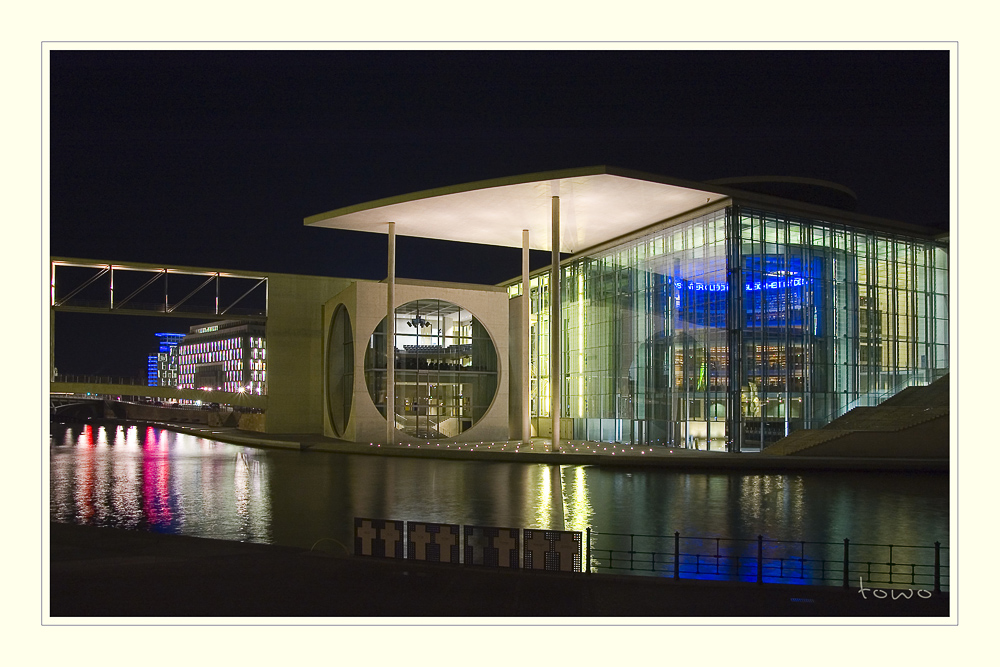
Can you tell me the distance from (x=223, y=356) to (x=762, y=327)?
356 feet

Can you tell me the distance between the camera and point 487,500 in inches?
720

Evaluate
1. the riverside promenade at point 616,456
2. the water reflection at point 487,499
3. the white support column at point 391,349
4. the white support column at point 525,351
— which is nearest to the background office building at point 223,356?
the white support column at point 391,349

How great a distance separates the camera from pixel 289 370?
46.9 metres

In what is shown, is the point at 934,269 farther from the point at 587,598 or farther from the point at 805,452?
the point at 587,598

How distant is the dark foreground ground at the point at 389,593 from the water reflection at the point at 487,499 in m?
2.73

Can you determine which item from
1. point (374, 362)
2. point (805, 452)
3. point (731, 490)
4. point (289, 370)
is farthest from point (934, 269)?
point (289, 370)

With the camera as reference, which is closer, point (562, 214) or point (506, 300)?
point (562, 214)

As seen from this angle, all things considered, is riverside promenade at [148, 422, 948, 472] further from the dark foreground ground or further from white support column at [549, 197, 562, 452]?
the dark foreground ground

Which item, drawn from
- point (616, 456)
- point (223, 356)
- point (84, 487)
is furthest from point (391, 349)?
point (223, 356)

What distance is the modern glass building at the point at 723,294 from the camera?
103ft

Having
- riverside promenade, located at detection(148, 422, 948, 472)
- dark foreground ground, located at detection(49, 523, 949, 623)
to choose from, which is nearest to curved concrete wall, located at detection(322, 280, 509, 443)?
riverside promenade, located at detection(148, 422, 948, 472)

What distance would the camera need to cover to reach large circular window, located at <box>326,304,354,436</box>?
3900cm
